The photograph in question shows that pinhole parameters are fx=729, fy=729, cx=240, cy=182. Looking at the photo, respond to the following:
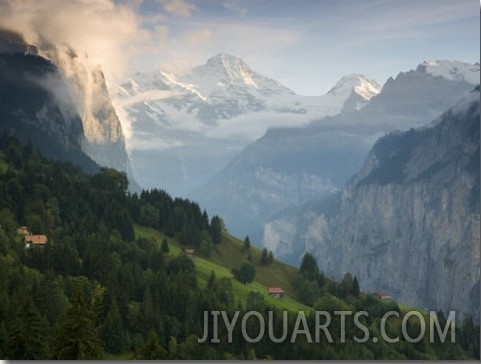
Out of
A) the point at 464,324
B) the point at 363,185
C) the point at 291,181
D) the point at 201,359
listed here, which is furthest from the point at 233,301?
the point at 363,185

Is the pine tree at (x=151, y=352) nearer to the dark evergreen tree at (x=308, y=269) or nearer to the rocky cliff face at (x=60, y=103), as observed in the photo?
the dark evergreen tree at (x=308, y=269)

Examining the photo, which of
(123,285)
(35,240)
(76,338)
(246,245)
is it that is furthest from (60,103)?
(76,338)

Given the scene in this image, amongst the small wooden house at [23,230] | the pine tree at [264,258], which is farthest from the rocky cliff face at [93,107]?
the pine tree at [264,258]

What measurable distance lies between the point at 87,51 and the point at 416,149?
101034 millimetres

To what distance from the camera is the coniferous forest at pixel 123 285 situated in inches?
1166

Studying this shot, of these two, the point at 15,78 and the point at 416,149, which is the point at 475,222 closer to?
the point at 416,149

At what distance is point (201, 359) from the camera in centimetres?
2998

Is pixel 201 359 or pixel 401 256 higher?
pixel 401 256

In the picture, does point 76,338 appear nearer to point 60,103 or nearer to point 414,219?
point 60,103

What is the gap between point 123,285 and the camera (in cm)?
3912

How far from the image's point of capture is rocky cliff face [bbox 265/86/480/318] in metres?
118

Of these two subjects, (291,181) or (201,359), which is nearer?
(201,359)

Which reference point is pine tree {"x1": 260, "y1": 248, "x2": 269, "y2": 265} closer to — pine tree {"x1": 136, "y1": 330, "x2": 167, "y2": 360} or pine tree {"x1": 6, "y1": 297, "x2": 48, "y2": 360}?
pine tree {"x1": 136, "y1": 330, "x2": 167, "y2": 360}

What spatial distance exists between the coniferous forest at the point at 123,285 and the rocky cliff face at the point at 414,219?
49.3 m
